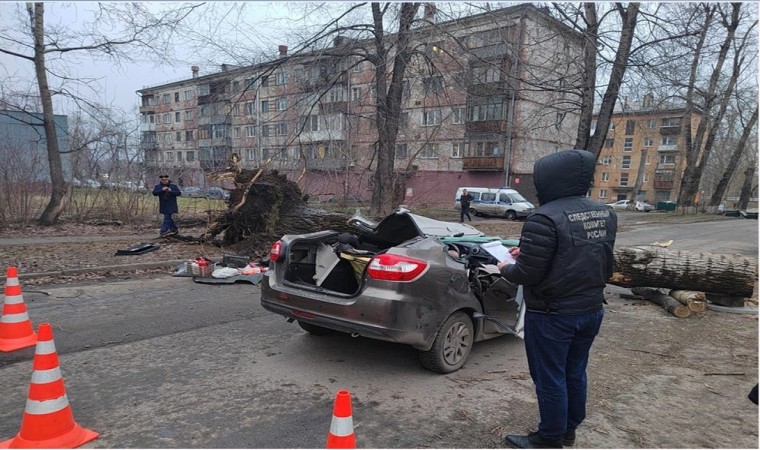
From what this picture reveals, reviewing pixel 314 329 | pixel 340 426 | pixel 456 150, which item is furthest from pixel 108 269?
pixel 456 150

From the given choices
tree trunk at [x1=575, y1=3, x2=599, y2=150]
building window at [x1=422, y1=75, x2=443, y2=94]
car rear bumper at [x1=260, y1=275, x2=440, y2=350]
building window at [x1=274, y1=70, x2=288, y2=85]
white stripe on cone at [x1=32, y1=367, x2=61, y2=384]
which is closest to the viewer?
white stripe on cone at [x1=32, y1=367, x2=61, y2=384]

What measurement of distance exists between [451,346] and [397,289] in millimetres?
858

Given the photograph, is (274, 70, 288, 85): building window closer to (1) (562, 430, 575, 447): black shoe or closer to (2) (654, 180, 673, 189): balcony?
(1) (562, 430, 575, 447): black shoe

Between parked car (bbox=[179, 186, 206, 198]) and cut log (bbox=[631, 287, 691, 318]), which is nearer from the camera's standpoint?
cut log (bbox=[631, 287, 691, 318])

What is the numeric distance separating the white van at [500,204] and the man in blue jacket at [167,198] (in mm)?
21564

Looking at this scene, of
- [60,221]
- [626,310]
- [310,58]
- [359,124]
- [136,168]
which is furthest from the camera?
[359,124]

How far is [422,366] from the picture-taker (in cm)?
400

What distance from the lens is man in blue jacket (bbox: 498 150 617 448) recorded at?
8.62ft

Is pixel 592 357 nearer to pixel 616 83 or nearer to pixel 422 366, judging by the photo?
pixel 422 366

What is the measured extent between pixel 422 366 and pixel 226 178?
814cm

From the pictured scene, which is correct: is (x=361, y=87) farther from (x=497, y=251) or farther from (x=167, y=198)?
(x=497, y=251)

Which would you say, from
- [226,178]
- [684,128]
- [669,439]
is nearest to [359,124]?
[226,178]

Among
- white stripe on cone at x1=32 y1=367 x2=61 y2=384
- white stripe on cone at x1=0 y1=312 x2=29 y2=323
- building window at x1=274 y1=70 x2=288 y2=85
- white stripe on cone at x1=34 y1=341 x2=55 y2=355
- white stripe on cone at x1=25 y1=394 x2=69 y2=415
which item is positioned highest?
building window at x1=274 y1=70 x2=288 y2=85

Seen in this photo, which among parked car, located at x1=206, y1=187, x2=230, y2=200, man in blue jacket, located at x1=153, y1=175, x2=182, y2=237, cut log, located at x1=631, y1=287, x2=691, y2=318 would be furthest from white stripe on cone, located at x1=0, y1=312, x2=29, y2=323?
parked car, located at x1=206, y1=187, x2=230, y2=200
